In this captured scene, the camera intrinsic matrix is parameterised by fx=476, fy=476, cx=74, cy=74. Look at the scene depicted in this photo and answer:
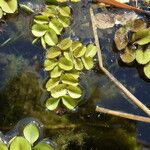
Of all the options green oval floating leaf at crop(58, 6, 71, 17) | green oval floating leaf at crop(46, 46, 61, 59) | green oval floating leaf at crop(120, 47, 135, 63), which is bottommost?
green oval floating leaf at crop(120, 47, 135, 63)

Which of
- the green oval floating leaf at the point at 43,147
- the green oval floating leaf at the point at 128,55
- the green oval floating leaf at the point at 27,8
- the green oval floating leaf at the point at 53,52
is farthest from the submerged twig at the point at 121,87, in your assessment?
the green oval floating leaf at the point at 43,147

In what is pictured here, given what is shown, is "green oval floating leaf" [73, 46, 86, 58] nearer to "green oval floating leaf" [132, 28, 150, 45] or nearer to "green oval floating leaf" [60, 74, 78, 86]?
"green oval floating leaf" [60, 74, 78, 86]

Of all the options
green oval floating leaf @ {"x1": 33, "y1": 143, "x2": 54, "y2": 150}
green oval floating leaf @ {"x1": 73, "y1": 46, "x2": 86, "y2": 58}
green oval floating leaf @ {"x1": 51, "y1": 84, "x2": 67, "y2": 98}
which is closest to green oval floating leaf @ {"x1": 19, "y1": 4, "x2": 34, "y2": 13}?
green oval floating leaf @ {"x1": 73, "y1": 46, "x2": 86, "y2": 58}

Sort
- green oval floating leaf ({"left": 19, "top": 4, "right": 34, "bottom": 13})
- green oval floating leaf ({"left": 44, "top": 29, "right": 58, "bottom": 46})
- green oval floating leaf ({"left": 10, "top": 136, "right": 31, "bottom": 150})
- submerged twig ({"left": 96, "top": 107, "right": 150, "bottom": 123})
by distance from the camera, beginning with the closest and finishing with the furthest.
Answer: green oval floating leaf ({"left": 10, "top": 136, "right": 31, "bottom": 150}) < submerged twig ({"left": 96, "top": 107, "right": 150, "bottom": 123}) < green oval floating leaf ({"left": 44, "top": 29, "right": 58, "bottom": 46}) < green oval floating leaf ({"left": 19, "top": 4, "right": 34, "bottom": 13})

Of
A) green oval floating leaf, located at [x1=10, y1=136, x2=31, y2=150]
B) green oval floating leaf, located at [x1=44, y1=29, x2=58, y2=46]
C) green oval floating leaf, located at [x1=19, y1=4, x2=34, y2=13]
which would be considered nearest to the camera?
green oval floating leaf, located at [x1=10, y1=136, x2=31, y2=150]

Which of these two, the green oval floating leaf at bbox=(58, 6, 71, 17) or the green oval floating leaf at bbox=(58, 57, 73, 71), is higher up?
the green oval floating leaf at bbox=(58, 6, 71, 17)

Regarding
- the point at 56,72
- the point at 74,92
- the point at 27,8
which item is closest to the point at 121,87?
the point at 74,92

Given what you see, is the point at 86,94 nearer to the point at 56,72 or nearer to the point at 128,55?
the point at 56,72
